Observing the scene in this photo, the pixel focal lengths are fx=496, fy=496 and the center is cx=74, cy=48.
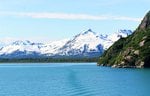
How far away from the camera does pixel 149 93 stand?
91438mm

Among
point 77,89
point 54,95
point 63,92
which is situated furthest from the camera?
point 77,89

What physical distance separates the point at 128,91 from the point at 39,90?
17214 millimetres

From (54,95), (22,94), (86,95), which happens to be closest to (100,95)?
(86,95)

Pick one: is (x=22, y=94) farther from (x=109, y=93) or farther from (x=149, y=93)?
(x=149, y=93)

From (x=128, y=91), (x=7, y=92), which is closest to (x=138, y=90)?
(x=128, y=91)

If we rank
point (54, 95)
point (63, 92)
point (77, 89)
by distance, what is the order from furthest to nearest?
point (77, 89) < point (63, 92) < point (54, 95)

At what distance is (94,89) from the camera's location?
Result: 99312 mm

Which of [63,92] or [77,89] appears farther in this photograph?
[77,89]

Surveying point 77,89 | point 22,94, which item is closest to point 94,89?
point 77,89

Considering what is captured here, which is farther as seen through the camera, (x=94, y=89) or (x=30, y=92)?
(x=94, y=89)

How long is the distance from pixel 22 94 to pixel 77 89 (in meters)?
13.7

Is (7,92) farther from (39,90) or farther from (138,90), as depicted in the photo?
(138,90)

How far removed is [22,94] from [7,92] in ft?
17.2

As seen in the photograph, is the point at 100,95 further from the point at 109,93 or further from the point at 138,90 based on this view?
the point at 138,90
